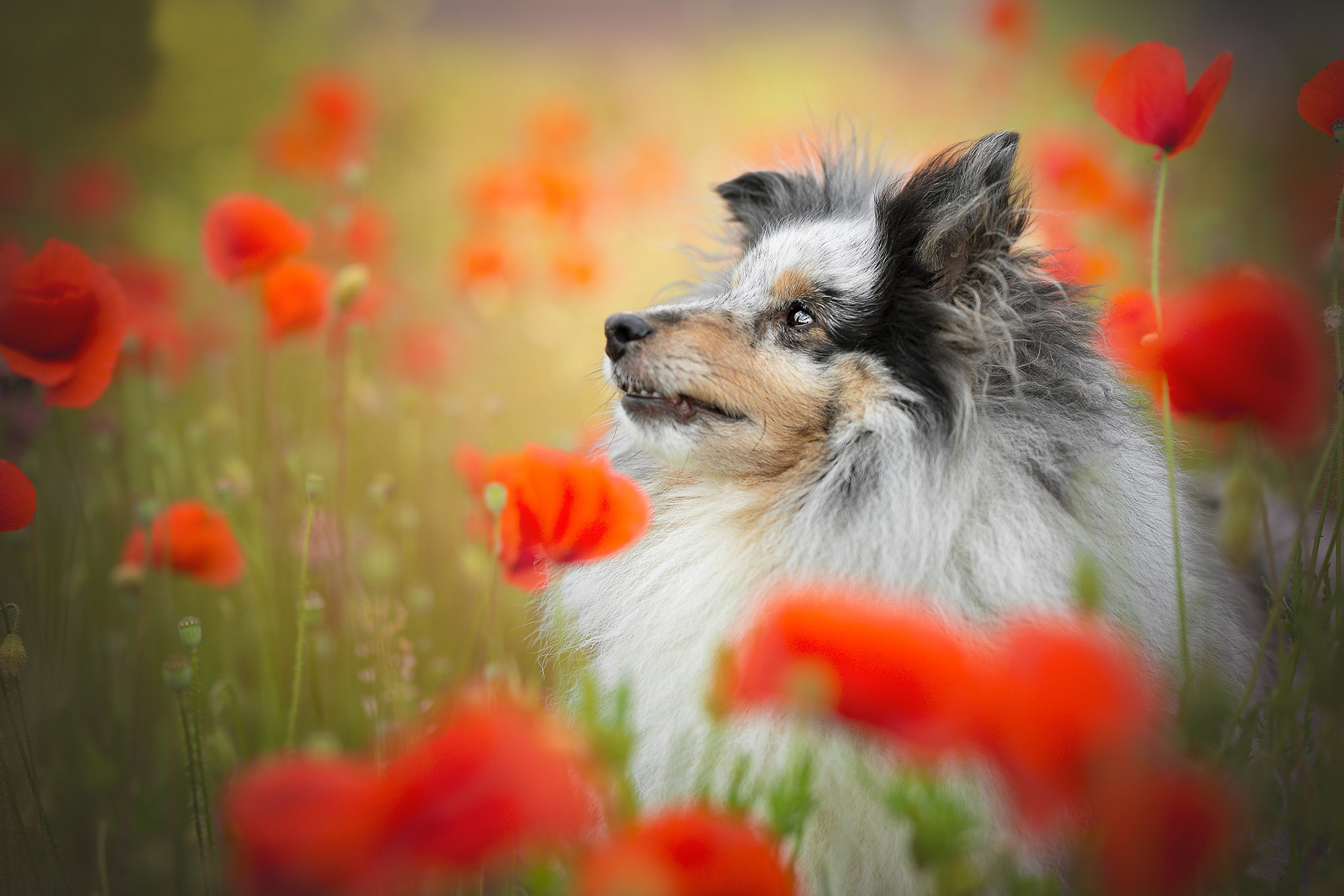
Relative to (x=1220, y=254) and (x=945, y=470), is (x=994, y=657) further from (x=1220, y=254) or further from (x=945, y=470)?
(x=1220, y=254)

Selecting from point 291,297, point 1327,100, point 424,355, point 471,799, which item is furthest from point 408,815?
point 424,355

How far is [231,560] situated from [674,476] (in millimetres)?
1092

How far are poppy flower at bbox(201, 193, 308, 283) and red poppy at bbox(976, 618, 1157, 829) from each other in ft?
7.14

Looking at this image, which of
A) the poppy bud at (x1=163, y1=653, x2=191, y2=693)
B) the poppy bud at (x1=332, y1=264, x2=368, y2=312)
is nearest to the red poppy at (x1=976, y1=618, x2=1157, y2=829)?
the poppy bud at (x1=163, y1=653, x2=191, y2=693)

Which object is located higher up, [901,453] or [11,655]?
[901,453]

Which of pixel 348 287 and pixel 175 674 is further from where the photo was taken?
pixel 348 287

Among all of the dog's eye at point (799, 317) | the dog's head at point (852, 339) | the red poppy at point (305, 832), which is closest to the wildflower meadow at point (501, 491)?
the red poppy at point (305, 832)

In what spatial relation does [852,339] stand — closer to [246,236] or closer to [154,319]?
[246,236]

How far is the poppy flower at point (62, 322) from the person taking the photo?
53.6 inches

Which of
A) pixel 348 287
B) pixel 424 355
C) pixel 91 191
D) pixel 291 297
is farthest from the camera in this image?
pixel 424 355

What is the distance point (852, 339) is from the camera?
1.86 m

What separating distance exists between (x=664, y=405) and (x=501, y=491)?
0.56m

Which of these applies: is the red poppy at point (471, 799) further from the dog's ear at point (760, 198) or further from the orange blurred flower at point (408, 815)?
the dog's ear at point (760, 198)

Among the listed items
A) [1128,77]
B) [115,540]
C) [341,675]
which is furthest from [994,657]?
[115,540]
